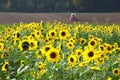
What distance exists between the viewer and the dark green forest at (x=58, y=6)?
4928cm

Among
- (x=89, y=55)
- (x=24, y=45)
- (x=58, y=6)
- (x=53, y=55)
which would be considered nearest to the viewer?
(x=53, y=55)

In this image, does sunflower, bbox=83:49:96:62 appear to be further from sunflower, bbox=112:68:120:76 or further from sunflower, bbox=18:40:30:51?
sunflower, bbox=18:40:30:51

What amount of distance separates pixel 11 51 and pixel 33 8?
44.8 metres

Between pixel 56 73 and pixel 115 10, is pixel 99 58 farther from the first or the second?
pixel 115 10

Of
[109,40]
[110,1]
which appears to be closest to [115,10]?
[110,1]

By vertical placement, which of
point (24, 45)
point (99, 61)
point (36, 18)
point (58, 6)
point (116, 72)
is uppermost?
point (58, 6)

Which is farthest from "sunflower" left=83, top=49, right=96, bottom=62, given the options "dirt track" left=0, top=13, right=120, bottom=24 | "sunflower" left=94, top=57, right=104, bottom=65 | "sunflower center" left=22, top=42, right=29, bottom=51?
"dirt track" left=0, top=13, right=120, bottom=24

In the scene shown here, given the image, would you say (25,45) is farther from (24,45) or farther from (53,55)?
(53,55)

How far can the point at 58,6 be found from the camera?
5169 cm

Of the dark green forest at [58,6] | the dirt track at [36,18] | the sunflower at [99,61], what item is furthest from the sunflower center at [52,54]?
the dark green forest at [58,6]

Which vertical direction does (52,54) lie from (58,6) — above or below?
below

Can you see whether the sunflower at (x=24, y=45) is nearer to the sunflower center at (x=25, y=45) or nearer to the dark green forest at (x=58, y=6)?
the sunflower center at (x=25, y=45)

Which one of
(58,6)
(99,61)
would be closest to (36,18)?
(99,61)

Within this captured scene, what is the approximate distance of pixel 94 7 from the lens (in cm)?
5188
